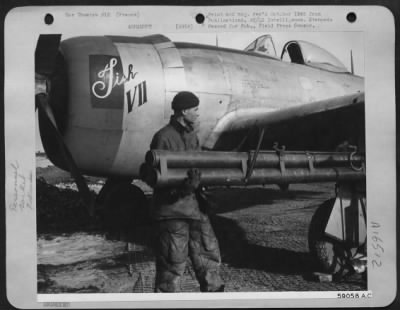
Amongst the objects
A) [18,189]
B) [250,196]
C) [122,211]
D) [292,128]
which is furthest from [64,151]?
[292,128]

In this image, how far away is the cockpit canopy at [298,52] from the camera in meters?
2.05

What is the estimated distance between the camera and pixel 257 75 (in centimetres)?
219

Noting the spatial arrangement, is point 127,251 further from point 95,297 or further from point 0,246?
point 0,246

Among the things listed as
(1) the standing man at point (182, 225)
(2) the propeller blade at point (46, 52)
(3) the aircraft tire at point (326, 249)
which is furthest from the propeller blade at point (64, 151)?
(3) the aircraft tire at point (326, 249)

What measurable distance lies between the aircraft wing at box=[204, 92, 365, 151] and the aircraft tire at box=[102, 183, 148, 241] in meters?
0.41

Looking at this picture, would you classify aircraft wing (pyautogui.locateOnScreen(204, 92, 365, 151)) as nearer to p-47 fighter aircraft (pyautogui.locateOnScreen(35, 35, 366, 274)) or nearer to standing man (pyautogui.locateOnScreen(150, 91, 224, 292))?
p-47 fighter aircraft (pyautogui.locateOnScreen(35, 35, 366, 274))

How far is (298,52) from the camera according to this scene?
7.02ft

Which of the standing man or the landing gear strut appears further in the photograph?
the landing gear strut

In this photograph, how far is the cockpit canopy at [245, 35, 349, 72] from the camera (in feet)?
6.73

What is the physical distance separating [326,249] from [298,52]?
87 centimetres

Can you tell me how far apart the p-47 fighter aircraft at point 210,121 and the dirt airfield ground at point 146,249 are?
0.07 metres

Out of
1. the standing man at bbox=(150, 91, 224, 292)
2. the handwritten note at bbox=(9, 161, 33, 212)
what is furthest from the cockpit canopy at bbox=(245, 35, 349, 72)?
the handwritten note at bbox=(9, 161, 33, 212)

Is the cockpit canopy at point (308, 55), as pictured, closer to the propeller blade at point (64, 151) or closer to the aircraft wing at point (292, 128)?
the aircraft wing at point (292, 128)

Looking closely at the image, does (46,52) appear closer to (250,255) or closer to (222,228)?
(222,228)
